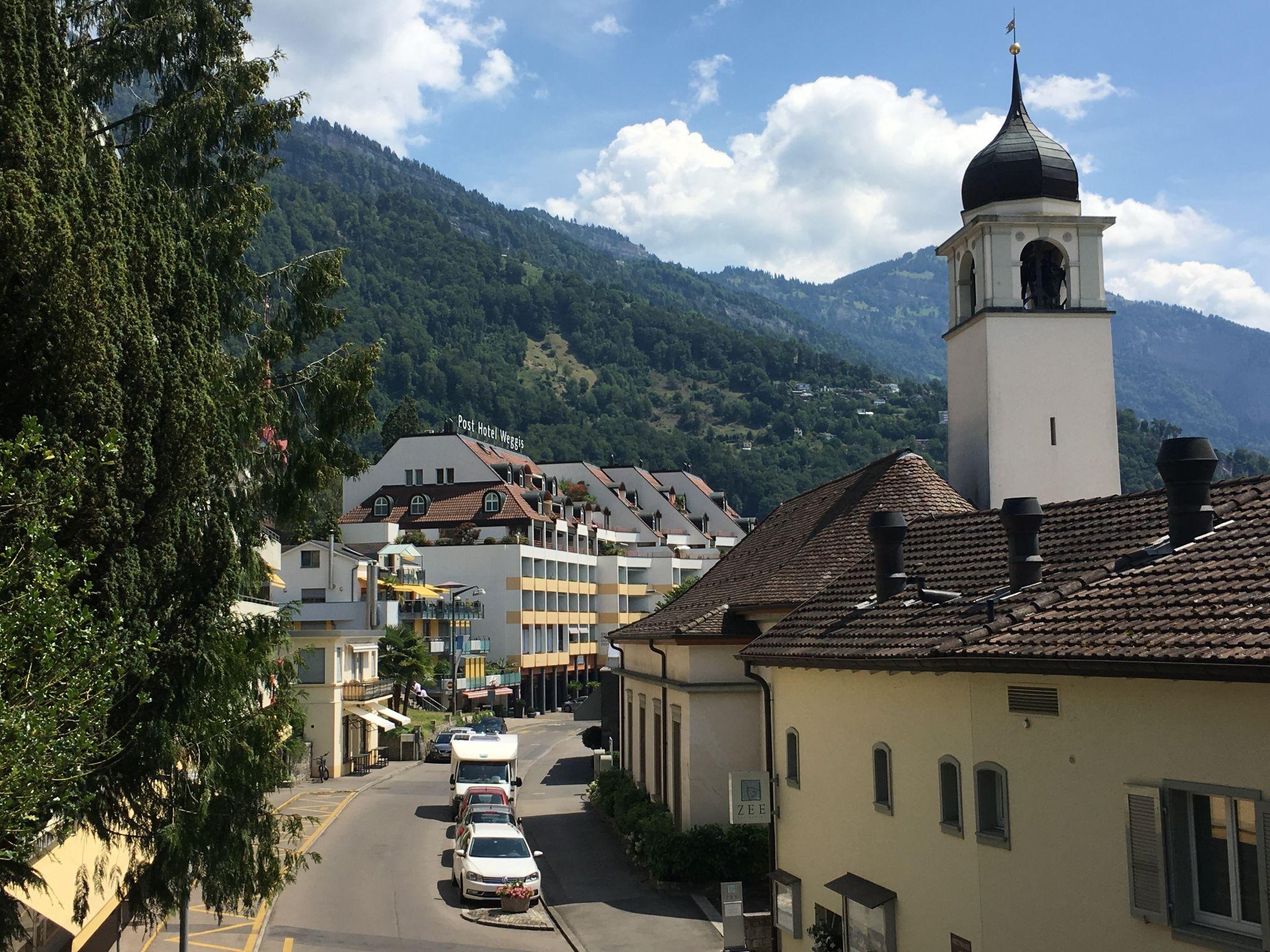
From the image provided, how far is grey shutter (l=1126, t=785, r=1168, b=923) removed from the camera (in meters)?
10.8

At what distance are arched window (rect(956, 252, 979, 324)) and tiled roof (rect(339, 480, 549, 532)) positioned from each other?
168ft

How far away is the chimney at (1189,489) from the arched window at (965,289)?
1954cm

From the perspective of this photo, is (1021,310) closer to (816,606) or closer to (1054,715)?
(816,606)

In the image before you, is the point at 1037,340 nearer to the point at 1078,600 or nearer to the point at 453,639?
the point at 1078,600

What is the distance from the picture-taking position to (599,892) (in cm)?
2678

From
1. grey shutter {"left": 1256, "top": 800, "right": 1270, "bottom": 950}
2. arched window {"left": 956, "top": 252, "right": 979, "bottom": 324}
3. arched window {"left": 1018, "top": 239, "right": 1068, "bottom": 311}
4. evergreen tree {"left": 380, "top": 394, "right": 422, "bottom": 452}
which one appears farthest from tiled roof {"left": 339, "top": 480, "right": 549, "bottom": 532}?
grey shutter {"left": 1256, "top": 800, "right": 1270, "bottom": 950}

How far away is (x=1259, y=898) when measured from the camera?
386 inches

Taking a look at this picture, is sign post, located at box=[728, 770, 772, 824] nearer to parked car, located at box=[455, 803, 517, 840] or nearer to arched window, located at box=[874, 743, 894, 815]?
arched window, located at box=[874, 743, 894, 815]

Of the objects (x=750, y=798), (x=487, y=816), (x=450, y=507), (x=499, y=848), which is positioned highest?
(x=450, y=507)

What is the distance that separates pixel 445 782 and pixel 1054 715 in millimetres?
38499

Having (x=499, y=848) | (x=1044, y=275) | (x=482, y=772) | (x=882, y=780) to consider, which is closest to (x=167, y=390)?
(x=882, y=780)

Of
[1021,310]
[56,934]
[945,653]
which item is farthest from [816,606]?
[1021,310]

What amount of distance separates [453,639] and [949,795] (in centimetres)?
5589

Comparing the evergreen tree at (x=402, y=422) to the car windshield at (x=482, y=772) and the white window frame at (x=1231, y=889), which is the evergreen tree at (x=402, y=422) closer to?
the car windshield at (x=482, y=772)
